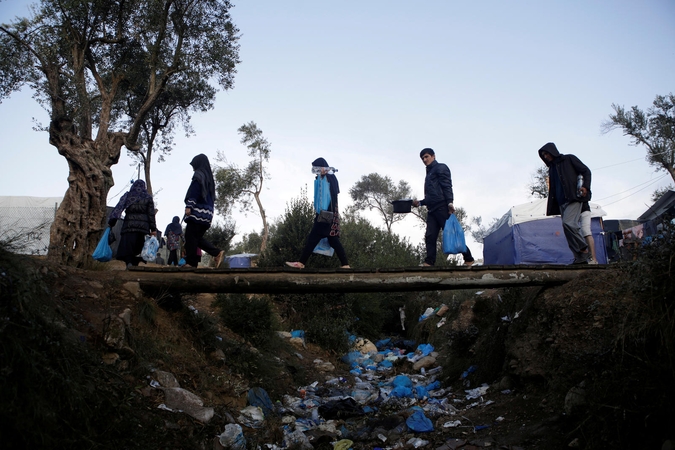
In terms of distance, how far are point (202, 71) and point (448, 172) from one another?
1076 cm

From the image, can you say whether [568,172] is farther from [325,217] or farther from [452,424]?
[452,424]

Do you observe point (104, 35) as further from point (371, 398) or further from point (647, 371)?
point (647, 371)

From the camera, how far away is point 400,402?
7438 millimetres

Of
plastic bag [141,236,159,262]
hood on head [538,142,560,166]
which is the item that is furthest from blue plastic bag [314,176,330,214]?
plastic bag [141,236,159,262]

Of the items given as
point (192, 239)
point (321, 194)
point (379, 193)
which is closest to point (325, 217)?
point (321, 194)

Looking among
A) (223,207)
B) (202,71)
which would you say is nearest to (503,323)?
(202,71)

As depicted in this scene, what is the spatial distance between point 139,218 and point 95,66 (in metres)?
8.67

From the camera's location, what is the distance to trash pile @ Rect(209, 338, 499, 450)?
5.80 m

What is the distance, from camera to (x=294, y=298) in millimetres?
13055

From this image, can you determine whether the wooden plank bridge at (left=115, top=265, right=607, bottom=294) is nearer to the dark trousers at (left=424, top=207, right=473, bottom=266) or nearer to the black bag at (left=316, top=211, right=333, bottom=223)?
the dark trousers at (left=424, top=207, right=473, bottom=266)

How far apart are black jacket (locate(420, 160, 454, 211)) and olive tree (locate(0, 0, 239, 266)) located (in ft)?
20.4

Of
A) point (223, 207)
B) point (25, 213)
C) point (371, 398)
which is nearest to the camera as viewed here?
point (371, 398)

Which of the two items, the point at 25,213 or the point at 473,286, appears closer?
the point at 473,286

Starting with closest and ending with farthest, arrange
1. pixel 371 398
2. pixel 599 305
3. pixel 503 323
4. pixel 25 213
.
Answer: pixel 599 305 < pixel 371 398 < pixel 503 323 < pixel 25 213
